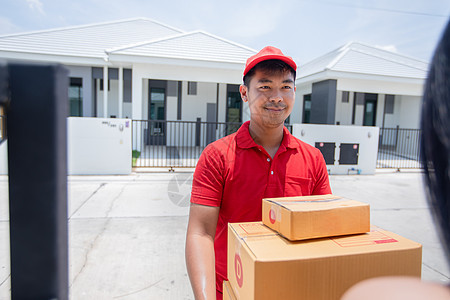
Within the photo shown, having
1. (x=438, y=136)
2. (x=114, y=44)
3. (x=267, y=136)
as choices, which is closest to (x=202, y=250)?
(x=267, y=136)

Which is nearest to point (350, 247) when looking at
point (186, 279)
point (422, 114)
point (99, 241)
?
point (422, 114)

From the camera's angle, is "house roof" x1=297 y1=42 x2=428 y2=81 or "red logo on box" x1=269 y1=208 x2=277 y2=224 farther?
"house roof" x1=297 y1=42 x2=428 y2=81

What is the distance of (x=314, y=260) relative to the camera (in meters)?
0.92

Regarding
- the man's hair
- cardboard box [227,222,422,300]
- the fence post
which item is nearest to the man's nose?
the man's hair

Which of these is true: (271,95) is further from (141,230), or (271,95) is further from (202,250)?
(141,230)

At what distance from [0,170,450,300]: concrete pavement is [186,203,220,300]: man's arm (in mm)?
826

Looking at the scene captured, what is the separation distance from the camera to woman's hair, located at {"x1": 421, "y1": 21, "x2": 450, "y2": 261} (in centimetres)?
41

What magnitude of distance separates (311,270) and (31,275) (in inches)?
30.3

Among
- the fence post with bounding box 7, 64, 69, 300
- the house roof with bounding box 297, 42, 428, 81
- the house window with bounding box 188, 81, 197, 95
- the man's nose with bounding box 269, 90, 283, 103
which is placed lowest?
the fence post with bounding box 7, 64, 69, 300

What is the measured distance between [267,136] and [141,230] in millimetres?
3305

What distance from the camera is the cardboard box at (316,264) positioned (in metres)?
0.91

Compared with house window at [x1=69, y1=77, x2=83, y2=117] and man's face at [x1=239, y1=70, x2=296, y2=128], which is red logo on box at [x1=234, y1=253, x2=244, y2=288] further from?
house window at [x1=69, y1=77, x2=83, y2=117]

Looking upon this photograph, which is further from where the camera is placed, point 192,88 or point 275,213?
point 192,88

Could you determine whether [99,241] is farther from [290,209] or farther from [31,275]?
[31,275]
